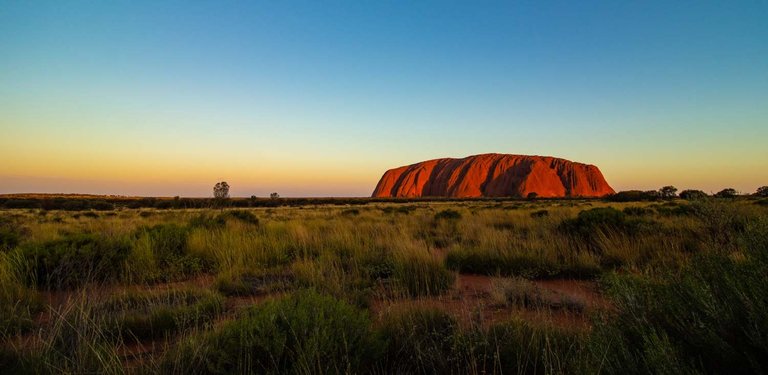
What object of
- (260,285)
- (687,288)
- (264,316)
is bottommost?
(260,285)

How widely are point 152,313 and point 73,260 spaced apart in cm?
329

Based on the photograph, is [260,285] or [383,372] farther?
[260,285]

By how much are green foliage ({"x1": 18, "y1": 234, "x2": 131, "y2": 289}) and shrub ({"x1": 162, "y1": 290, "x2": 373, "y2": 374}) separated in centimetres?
416

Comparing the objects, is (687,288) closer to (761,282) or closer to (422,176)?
(761,282)

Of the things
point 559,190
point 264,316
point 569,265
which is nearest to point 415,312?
point 264,316

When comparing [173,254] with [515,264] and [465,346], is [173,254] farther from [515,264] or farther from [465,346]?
[465,346]

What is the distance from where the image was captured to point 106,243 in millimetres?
6887

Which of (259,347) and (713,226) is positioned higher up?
(713,226)

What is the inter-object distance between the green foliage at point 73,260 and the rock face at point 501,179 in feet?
322

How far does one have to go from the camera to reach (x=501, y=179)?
4250 inches

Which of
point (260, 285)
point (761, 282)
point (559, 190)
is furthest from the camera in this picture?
point (559, 190)

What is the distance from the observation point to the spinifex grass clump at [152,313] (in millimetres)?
3616

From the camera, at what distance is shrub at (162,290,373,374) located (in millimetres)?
2441

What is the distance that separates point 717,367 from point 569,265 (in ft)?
16.0
